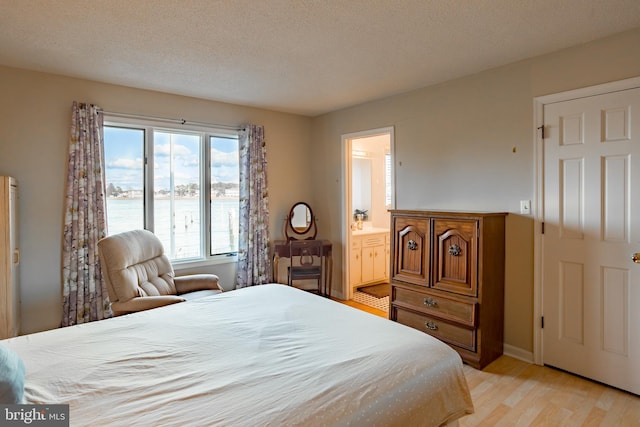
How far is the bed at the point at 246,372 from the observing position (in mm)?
1110

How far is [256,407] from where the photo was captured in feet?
3.64

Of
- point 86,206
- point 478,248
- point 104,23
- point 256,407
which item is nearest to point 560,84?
point 478,248

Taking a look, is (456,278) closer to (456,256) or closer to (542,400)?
(456,256)

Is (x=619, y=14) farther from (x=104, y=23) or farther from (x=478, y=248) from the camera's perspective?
(x=104, y=23)

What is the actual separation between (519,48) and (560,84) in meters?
0.43

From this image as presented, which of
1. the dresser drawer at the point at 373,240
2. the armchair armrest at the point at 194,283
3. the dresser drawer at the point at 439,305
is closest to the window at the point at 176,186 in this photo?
the armchair armrest at the point at 194,283

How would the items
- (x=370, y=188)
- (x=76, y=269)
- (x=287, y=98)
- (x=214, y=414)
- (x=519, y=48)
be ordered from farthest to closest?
(x=370, y=188)
(x=287, y=98)
(x=76, y=269)
(x=519, y=48)
(x=214, y=414)

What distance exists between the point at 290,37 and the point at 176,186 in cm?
228

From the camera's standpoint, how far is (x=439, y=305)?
293 centimetres

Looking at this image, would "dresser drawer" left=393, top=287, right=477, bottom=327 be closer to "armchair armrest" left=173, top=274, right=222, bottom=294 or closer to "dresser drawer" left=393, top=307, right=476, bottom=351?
"dresser drawer" left=393, top=307, right=476, bottom=351

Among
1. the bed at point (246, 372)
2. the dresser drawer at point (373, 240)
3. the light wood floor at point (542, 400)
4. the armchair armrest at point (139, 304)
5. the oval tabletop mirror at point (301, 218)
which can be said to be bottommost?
the light wood floor at point (542, 400)

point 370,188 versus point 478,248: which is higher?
point 370,188

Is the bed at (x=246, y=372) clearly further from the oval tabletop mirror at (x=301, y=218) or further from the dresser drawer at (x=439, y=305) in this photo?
the oval tabletop mirror at (x=301, y=218)

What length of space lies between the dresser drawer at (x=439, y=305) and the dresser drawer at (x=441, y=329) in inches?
2.7
